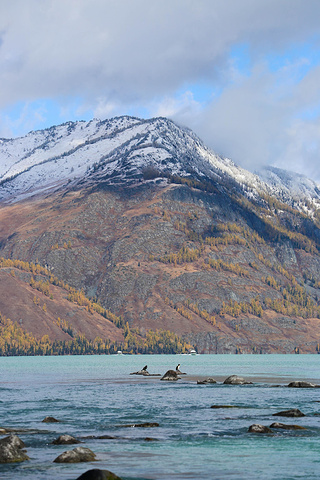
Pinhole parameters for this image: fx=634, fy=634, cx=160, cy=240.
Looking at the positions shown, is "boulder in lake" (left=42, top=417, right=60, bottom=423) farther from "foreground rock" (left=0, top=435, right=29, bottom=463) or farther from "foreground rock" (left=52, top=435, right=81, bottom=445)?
"foreground rock" (left=0, top=435, right=29, bottom=463)

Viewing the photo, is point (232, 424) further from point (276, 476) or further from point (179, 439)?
point (276, 476)

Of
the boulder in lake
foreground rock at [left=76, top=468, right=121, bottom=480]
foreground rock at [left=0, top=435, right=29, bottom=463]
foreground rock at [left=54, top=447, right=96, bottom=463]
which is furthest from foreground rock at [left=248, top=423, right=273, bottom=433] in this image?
foreground rock at [left=76, top=468, right=121, bottom=480]

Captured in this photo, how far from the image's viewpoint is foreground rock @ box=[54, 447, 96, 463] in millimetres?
46531

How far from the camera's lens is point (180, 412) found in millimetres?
79375

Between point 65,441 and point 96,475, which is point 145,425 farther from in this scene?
point 96,475

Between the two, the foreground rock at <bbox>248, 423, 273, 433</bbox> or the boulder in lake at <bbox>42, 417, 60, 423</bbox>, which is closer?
the foreground rock at <bbox>248, 423, 273, 433</bbox>

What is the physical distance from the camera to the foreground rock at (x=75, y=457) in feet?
153

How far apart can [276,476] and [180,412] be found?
37.6 meters

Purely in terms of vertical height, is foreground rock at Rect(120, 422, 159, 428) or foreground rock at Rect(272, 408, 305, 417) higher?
foreground rock at Rect(272, 408, 305, 417)

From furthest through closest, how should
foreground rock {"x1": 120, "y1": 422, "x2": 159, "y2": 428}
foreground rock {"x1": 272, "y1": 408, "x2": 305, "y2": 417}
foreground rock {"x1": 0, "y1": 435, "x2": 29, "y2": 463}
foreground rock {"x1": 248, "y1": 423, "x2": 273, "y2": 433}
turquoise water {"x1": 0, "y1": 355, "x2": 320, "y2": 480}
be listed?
foreground rock {"x1": 272, "y1": 408, "x2": 305, "y2": 417} → foreground rock {"x1": 120, "y1": 422, "x2": 159, "y2": 428} → foreground rock {"x1": 248, "y1": 423, "x2": 273, "y2": 433} → foreground rock {"x1": 0, "y1": 435, "x2": 29, "y2": 463} → turquoise water {"x1": 0, "y1": 355, "x2": 320, "y2": 480}

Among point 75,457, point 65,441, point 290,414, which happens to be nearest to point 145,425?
point 65,441

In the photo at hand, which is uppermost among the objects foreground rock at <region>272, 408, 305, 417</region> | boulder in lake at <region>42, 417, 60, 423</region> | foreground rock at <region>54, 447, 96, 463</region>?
foreground rock at <region>272, 408, 305, 417</region>

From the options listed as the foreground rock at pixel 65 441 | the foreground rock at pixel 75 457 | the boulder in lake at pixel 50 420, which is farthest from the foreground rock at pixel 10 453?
the boulder in lake at pixel 50 420

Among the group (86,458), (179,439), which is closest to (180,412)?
(179,439)
